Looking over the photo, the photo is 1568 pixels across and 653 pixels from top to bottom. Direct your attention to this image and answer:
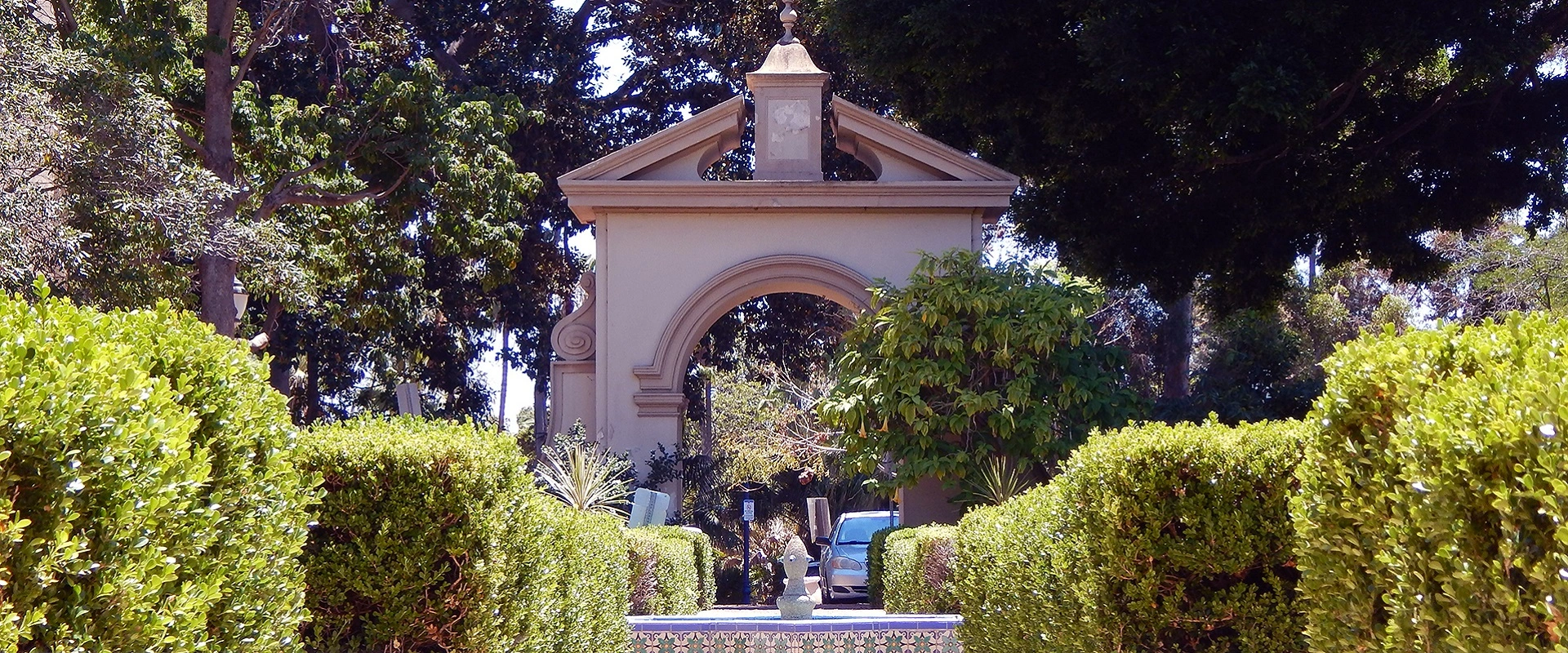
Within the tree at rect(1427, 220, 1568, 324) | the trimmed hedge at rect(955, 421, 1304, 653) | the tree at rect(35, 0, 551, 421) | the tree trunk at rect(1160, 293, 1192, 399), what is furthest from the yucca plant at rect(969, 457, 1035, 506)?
the tree trunk at rect(1160, 293, 1192, 399)

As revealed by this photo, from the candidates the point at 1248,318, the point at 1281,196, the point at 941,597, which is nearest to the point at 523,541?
the point at 941,597

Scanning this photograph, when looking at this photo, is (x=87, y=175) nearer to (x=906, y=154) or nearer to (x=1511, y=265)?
(x=906, y=154)

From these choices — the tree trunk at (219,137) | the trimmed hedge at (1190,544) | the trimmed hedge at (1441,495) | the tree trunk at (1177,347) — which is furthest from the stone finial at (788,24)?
the trimmed hedge at (1441,495)

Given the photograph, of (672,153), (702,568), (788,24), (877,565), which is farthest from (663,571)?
(788,24)

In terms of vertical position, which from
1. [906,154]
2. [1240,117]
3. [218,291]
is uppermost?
[906,154]

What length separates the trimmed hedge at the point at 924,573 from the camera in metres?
10.9

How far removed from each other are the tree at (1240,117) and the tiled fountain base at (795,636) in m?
7.15

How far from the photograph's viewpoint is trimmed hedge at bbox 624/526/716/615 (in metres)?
11.0

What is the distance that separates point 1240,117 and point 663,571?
7.75 metres

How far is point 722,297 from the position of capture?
1692 cm

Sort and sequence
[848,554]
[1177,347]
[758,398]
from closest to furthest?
[848,554], [1177,347], [758,398]

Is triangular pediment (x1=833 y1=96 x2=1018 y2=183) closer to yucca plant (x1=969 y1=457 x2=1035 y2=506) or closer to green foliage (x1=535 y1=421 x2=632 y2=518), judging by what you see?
yucca plant (x1=969 y1=457 x2=1035 y2=506)

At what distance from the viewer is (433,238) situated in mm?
20469

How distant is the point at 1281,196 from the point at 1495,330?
13.2 m
